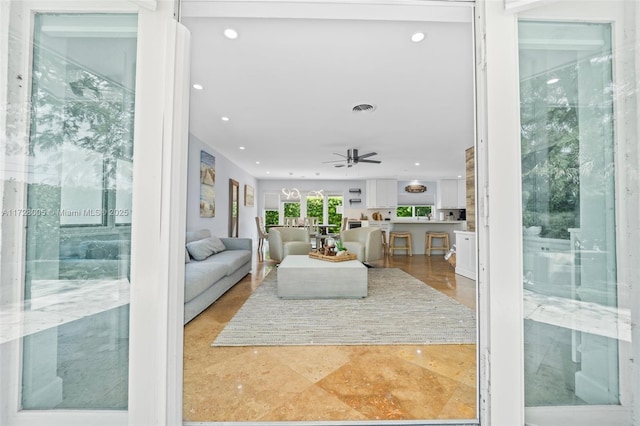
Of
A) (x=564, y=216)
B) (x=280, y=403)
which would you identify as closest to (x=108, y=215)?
(x=280, y=403)

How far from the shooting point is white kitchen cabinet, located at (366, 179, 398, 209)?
9.07 metres

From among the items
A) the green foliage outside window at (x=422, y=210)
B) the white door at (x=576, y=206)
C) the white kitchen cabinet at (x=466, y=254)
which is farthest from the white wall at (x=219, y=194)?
the green foliage outside window at (x=422, y=210)

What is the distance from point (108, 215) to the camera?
3.43 ft

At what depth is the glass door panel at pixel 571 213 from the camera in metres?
1.03

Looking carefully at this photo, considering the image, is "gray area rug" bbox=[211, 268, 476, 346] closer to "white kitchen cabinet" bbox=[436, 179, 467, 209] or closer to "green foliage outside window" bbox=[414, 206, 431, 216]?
"white kitchen cabinet" bbox=[436, 179, 467, 209]

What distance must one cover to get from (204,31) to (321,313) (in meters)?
2.67

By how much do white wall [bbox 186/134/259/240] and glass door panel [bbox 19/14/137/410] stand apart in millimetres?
3229

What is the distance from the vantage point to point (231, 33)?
1.88 meters

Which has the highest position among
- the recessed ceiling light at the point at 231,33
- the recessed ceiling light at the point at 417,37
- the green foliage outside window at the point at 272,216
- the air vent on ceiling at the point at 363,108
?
the air vent on ceiling at the point at 363,108

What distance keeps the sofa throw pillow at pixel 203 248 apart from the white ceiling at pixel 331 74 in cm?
181

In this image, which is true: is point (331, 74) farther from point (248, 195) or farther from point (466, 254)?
point (248, 195)

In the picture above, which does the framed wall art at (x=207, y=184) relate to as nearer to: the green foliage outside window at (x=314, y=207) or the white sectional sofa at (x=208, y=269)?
the white sectional sofa at (x=208, y=269)

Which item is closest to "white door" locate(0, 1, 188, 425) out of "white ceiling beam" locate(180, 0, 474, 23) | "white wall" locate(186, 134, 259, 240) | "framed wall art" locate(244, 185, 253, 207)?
"white ceiling beam" locate(180, 0, 474, 23)

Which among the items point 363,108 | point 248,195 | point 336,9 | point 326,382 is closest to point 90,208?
point 326,382
